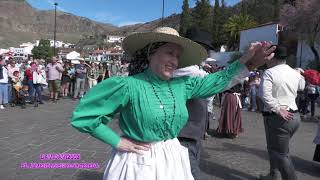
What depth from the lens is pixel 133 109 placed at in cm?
240

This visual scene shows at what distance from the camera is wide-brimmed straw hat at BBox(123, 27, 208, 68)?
8.20ft

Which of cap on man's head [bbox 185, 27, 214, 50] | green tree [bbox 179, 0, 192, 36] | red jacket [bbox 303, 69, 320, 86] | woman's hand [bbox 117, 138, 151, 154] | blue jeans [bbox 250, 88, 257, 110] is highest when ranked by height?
green tree [bbox 179, 0, 192, 36]

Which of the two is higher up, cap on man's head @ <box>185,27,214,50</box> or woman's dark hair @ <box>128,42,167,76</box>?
cap on man's head @ <box>185,27,214,50</box>

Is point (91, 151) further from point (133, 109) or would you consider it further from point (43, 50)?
point (43, 50)

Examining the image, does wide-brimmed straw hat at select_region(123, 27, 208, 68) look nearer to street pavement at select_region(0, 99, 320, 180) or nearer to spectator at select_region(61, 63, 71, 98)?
street pavement at select_region(0, 99, 320, 180)

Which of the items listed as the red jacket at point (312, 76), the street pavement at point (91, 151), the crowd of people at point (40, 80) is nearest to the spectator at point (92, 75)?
the crowd of people at point (40, 80)

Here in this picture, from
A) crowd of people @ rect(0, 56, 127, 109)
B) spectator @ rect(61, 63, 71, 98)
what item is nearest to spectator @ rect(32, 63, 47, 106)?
crowd of people @ rect(0, 56, 127, 109)

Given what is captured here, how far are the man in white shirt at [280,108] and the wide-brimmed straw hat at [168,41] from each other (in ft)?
7.79

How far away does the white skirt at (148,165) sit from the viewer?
93.1 inches

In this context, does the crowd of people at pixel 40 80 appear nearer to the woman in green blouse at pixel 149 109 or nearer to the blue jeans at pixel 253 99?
the blue jeans at pixel 253 99

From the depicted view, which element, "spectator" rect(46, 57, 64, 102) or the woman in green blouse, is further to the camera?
"spectator" rect(46, 57, 64, 102)

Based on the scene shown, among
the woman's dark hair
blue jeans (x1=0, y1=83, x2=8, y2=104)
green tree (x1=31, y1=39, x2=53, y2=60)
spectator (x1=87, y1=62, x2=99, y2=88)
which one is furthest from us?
green tree (x1=31, y1=39, x2=53, y2=60)

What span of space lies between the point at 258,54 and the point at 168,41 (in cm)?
53

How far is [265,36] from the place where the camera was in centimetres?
4688
